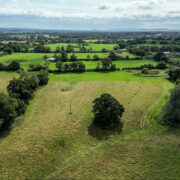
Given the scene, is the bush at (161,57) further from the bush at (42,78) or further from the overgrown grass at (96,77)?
the bush at (42,78)

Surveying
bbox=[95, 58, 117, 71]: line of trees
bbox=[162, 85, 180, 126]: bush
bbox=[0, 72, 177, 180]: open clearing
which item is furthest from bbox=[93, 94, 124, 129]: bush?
bbox=[95, 58, 117, 71]: line of trees

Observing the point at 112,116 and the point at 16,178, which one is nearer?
the point at 16,178

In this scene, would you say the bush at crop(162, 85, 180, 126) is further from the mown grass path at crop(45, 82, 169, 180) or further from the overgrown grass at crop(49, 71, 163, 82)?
the overgrown grass at crop(49, 71, 163, 82)

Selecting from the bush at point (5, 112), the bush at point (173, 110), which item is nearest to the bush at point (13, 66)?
the bush at point (5, 112)

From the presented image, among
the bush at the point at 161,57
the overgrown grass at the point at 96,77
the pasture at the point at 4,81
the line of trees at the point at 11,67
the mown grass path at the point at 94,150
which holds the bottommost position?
the mown grass path at the point at 94,150

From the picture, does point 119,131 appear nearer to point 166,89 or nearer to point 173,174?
point 173,174

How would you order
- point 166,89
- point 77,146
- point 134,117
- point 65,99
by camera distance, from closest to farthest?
point 77,146 < point 134,117 < point 65,99 < point 166,89

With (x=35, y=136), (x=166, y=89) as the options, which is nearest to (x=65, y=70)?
(x=166, y=89)
